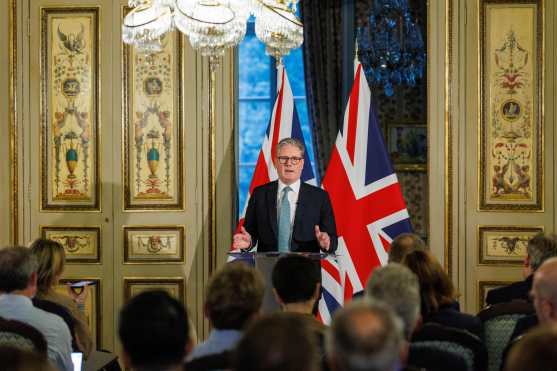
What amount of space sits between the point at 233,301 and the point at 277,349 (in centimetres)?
104

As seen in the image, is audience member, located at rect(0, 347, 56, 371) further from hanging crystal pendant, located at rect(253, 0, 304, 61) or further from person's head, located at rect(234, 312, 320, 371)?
hanging crystal pendant, located at rect(253, 0, 304, 61)

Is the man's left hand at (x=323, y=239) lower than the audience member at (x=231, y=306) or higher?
higher

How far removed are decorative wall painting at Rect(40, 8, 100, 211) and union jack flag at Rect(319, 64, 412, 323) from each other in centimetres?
194

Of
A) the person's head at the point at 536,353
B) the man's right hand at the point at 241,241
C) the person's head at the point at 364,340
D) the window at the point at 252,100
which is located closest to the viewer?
the person's head at the point at 536,353

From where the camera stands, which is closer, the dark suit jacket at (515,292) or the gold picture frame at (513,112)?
the dark suit jacket at (515,292)

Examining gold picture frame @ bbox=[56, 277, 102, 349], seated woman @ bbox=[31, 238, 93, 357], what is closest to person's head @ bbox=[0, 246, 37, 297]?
seated woman @ bbox=[31, 238, 93, 357]

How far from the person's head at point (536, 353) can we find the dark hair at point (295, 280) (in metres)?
1.52

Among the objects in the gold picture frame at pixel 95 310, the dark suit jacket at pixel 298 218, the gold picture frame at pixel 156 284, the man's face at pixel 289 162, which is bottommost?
the gold picture frame at pixel 95 310

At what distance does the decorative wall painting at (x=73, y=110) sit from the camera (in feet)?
23.2

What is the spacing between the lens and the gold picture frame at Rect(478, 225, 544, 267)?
673 cm

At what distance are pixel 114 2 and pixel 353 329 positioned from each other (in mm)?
5645

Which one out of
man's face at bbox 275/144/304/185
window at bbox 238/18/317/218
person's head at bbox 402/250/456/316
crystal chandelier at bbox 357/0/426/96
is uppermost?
crystal chandelier at bbox 357/0/426/96

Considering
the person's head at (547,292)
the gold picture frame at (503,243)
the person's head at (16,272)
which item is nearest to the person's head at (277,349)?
the person's head at (547,292)

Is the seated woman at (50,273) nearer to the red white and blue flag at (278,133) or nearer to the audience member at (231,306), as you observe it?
the audience member at (231,306)
